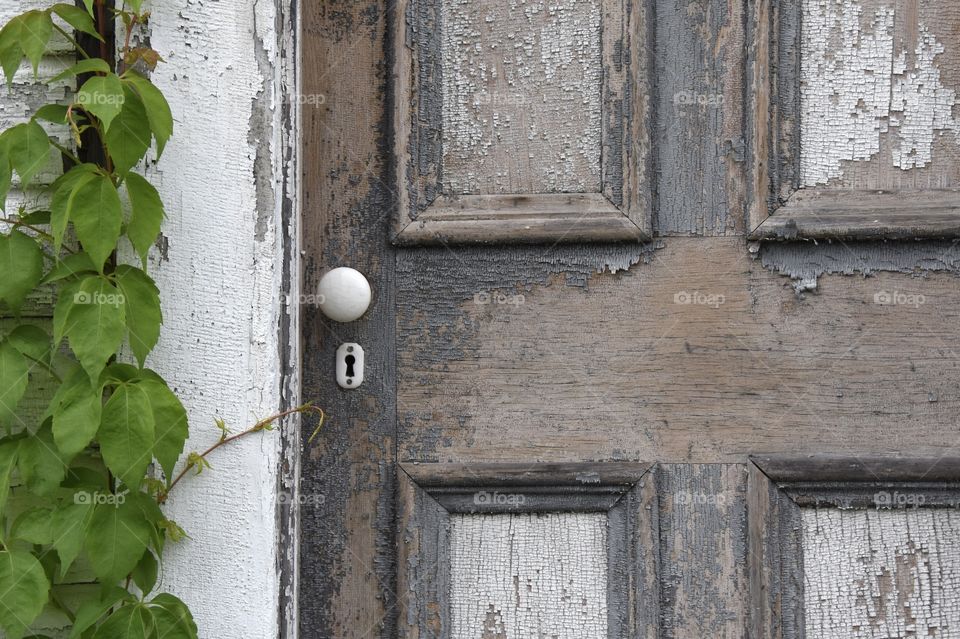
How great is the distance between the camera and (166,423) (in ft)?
2.88

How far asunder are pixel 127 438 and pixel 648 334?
2.15 ft

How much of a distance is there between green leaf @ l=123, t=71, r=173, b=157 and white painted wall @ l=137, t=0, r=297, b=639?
0.27 ft

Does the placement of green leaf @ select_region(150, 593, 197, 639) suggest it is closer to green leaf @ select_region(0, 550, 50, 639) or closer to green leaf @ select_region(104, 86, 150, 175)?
green leaf @ select_region(0, 550, 50, 639)

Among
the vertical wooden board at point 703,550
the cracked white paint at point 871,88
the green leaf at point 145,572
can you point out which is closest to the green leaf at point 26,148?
the green leaf at point 145,572

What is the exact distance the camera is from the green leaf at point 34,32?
873 mm

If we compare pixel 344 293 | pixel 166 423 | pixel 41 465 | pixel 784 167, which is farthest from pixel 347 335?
pixel 784 167

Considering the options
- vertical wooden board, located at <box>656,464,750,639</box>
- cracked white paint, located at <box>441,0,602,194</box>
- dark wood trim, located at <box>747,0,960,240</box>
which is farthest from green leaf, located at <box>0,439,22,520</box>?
dark wood trim, located at <box>747,0,960,240</box>

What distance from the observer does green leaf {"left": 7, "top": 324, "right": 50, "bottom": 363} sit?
92cm

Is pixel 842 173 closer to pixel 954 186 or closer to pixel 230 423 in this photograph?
pixel 954 186

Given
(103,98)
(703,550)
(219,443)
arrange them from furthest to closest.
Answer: (703,550), (219,443), (103,98)

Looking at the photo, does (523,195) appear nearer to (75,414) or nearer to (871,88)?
(871,88)

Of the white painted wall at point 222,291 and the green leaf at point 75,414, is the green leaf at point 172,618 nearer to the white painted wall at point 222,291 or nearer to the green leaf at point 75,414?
the white painted wall at point 222,291

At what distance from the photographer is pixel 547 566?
107 centimetres

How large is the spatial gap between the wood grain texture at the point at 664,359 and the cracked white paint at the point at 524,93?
0.11 meters
